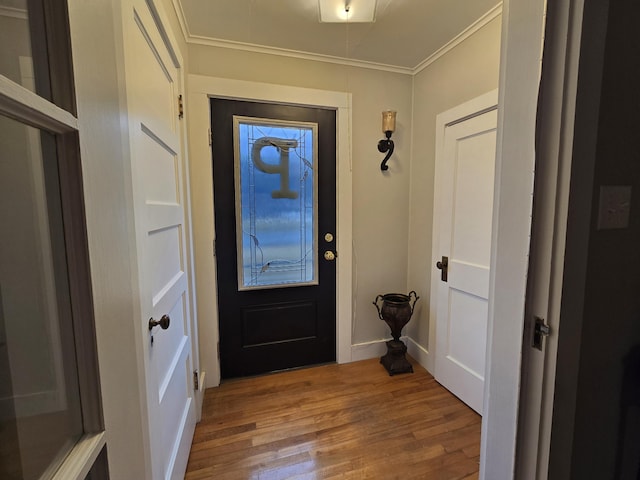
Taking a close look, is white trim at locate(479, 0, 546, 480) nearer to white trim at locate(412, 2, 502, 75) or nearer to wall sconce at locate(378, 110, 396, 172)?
white trim at locate(412, 2, 502, 75)

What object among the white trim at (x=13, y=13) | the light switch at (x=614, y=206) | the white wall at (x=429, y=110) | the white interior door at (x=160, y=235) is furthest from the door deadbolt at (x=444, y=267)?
the white trim at (x=13, y=13)

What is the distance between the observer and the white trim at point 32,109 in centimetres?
32

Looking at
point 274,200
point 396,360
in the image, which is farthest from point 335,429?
point 274,200

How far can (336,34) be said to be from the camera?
180 centimetres

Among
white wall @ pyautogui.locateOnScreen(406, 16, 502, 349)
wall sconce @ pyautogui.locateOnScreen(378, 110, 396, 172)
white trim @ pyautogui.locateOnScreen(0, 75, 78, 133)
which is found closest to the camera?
white trim @ pyautogui.locateOnScreen(0, 75, 78, 133)

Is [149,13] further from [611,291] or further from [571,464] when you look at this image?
[571,464]

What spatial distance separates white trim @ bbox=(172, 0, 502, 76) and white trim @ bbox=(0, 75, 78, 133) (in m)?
Result: 1.51

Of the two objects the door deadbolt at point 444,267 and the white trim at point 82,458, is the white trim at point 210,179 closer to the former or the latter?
the door deadbolt at point 444,267

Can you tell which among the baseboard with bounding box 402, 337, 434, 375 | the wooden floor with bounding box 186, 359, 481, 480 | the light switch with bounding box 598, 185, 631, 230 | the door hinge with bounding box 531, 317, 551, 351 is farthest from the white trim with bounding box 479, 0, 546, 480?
the baseboard with bounding box 402, 337, 434, 375

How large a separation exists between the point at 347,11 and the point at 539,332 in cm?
166

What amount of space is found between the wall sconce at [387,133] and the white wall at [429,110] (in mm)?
230

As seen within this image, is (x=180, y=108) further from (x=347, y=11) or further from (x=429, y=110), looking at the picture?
(x=429, y=110)

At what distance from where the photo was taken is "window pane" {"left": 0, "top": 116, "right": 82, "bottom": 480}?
0.37 metres

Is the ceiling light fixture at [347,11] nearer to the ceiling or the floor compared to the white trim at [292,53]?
nearer to the floor
